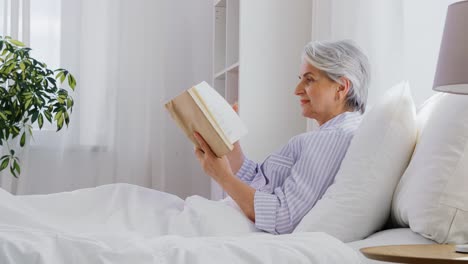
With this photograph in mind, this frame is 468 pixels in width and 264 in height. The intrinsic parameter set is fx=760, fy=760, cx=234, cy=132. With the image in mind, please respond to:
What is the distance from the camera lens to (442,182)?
157 centimetres

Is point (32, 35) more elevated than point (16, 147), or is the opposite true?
point (32, 35)

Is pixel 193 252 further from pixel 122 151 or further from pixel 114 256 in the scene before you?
pixel 122 151

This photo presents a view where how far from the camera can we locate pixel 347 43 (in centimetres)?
234

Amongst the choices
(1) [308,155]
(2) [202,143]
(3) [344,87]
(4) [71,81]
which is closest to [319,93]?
(3) [344,87]

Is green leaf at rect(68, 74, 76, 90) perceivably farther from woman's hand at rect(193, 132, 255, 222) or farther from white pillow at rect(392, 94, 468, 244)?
white pillow at rect(392, 94, 468, 244)

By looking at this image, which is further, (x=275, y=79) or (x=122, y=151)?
(x=122, y=151)

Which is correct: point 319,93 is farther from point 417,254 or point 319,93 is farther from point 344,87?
point 417,254

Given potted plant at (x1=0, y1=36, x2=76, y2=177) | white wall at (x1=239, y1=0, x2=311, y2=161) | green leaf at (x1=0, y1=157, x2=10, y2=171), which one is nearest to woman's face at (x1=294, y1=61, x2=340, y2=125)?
white wall at (x1=239, y1=0, x2=311, y2=161)

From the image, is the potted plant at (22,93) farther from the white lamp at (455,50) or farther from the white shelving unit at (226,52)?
the white lamp at (455,50)

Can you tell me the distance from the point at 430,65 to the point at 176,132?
6.75 ft

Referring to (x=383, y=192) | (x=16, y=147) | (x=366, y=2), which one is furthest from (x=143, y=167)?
(x=383, y=192)

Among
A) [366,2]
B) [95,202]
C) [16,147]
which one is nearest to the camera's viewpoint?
[95,202]

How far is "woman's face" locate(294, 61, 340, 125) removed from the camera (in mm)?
2387

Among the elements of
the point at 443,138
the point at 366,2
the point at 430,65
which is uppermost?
the point at 366,2
